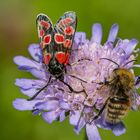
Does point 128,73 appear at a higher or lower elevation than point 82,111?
higher

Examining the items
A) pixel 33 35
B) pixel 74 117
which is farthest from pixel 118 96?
pixel 33 35

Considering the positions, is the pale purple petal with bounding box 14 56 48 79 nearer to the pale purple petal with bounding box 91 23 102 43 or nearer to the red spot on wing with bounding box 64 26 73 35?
the red spot on wing with bounding box 64 26 73 35

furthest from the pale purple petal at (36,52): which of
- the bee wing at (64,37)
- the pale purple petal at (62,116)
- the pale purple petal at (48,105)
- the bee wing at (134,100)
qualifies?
the bee wing at (134,100)

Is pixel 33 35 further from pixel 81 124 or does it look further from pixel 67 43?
pixel 81 124

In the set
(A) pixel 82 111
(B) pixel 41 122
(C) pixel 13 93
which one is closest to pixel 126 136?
(B) pixel 41 122

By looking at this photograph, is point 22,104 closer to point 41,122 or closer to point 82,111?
point 82,111

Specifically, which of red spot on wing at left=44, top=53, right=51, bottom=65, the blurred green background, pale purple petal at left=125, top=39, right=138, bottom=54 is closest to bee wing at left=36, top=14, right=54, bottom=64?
red spot on wing at left=44, top=53, right=51, bottom=65
